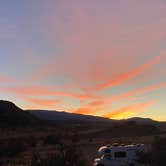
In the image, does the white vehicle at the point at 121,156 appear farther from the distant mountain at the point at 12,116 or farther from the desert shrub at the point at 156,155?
the distant mountain at the point at 12,116

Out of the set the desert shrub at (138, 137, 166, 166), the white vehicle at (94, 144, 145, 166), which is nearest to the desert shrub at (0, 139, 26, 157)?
the white vehicle at (94, 144, 145, 166)

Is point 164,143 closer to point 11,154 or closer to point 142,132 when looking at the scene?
point 11,154

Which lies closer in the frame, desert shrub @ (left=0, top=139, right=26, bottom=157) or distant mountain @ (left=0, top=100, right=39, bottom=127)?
desert shrub @ (left=0, top=139, right=26, bottom=157)

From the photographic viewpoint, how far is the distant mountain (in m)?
151

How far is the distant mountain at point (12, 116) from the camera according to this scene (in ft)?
496

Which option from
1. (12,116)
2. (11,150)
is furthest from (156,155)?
(12,116)

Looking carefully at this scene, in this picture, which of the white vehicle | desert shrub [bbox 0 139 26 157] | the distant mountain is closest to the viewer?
the white vehicle

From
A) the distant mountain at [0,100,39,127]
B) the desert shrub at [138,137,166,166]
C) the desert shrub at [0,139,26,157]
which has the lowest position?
the desert shrub at [138,137,166,166]

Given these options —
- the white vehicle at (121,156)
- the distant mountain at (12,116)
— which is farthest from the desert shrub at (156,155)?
the distant mountain at (12,116)

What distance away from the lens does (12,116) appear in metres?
157

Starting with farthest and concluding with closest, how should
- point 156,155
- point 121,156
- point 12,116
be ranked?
point 12,116 < point 121,156 < point 156,155

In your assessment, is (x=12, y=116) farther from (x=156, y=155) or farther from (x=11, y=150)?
(x=156, y=155)

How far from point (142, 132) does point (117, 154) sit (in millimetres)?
69450

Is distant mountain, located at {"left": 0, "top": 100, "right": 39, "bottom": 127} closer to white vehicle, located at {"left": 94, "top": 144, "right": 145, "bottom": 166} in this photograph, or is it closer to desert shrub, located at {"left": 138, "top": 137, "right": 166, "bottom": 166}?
white vehicle, located at {"left": 94, "top": 144, "right": 145, "bottom": 166}
